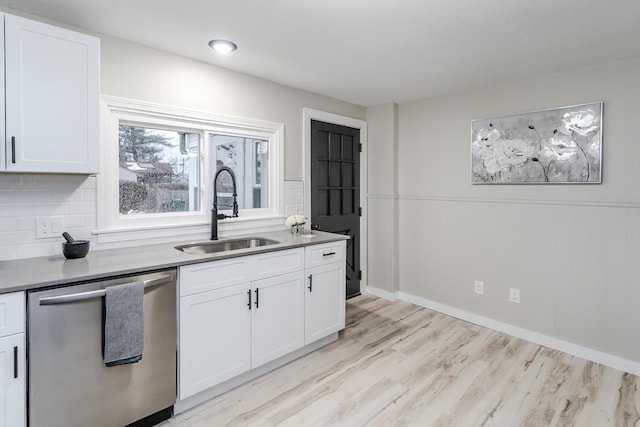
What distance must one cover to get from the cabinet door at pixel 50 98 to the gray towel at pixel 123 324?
737 millimetres

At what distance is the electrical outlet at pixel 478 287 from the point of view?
3363 millimetres

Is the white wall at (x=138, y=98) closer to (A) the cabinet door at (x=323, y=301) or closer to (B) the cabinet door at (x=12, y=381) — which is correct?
(B) the cabinet door at (x=12, y=381)

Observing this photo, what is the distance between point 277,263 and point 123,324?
102 centimetres

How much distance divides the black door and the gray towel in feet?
6.85

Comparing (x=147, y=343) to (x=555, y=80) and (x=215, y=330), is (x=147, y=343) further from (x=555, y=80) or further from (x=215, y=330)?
(x=555, y=80)

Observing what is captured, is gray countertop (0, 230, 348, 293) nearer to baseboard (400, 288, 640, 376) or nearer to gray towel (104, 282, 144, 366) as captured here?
gray towel (104, 282, 144, 366)

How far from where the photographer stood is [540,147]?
9.55 feet

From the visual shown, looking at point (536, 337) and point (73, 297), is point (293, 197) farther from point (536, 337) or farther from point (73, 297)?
point (536, 337)

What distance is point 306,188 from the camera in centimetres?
348

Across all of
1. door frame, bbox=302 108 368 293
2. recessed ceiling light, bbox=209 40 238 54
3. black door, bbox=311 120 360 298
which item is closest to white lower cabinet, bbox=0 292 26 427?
recessed ceiling light, bbox=209 40 238 54

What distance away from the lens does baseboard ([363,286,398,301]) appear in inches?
158

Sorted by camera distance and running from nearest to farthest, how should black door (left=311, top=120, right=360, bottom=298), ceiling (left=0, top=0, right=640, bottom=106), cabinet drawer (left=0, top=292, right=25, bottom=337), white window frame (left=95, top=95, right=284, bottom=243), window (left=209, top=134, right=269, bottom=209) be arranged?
cabinet drawer (left=0, top=292, right=25, bottom=337)
ceiling (left=0, top=0, right=640, bottom=106)
white window frame (left=95, top=95, right=284, bottom=243)
window (left=209, top=134, right=269, bottom=209)
black door (left=311, top=120, right=360, bottom=298)

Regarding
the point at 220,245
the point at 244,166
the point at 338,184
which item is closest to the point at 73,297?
the point at 220,245

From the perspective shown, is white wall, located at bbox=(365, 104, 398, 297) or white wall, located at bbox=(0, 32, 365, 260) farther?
white wall, located at bbox=(365, 104, 398, 297)
